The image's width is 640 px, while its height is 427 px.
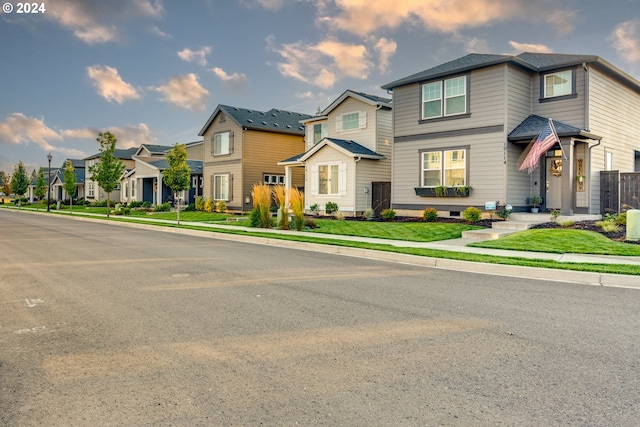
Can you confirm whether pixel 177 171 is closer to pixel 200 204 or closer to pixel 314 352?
pixel 200 204

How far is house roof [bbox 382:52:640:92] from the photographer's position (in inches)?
725

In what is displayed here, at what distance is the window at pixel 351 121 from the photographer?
26.2m

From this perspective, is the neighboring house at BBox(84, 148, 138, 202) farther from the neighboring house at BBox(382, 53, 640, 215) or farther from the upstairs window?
the neighboring house at BBox(382, 53, 640, 215)

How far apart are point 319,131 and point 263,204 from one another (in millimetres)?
10757

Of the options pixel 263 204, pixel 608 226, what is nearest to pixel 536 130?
pixel 608 226

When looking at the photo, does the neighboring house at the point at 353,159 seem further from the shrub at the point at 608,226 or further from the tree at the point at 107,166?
the tree at the point at 107,166

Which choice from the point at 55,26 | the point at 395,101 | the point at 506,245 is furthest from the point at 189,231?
the point at 55,26

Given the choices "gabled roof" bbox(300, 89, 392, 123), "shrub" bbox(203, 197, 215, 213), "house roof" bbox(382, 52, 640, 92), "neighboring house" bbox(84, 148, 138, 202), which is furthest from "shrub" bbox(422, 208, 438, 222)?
"neighboring house" bbox(84, 148, 138, 202)

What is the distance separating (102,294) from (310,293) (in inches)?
132

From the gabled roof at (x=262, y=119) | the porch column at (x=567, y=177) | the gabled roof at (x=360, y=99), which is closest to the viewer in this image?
the porch column at (x=567, y=177)

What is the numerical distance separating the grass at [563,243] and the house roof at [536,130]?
5064 millimetres

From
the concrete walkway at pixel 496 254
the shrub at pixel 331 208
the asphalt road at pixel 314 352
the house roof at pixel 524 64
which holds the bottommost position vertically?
the asphalt road at pixel 314 352

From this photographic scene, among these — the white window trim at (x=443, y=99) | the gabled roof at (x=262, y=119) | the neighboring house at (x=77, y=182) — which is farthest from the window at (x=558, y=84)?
the neighboring house at (x=77, y=182)

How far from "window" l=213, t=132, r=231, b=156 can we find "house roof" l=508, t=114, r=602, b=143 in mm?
20728
